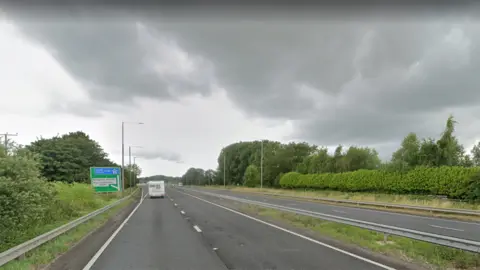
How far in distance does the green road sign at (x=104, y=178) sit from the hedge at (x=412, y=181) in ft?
94.8

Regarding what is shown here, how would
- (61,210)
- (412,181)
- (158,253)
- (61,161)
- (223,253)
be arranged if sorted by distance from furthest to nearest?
1. (61,161)
2. (412,181)
3. (61,210)
4. (158,253)
5. (223,253)

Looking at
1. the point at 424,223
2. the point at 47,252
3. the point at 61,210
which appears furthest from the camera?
the point at 61,210

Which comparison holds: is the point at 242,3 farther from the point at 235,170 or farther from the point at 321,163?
the point at 235,170

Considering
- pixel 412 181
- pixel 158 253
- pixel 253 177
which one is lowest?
pixel 158 253

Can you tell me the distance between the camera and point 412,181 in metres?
41.4

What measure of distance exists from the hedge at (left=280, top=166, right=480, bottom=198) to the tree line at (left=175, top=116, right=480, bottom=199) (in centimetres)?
111

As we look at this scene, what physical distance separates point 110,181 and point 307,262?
3991cm

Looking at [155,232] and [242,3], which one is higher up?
[242,3]

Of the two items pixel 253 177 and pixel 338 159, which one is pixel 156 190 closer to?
pixel 338 159

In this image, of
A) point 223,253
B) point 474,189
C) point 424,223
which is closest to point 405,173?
point 474,189

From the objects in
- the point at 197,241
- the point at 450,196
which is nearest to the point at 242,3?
the point at 197,241

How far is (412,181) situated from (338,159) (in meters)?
34.2

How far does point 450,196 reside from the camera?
1432 inches

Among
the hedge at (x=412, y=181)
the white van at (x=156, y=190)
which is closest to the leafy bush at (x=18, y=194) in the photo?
the hedge at (x=412, y=181)
